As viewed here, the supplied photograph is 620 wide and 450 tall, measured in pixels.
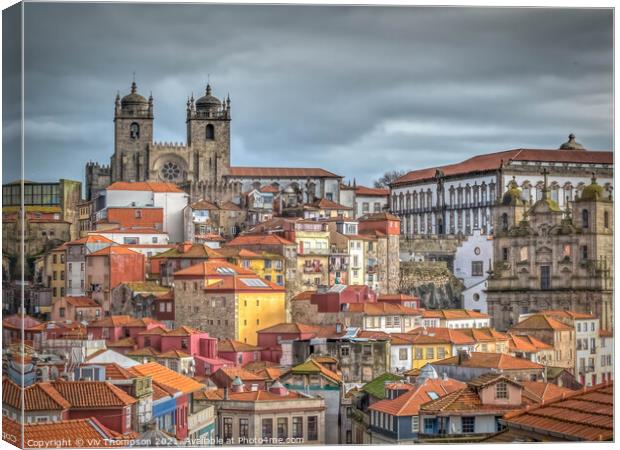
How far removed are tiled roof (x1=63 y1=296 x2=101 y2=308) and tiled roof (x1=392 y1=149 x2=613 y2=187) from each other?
49.3 ft

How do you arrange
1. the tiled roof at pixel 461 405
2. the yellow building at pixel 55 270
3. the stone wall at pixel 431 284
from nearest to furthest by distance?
the tiled roof at pixel 461 405 < the yellow building at pixel 55 270 < the stone wall at pixel 431 284

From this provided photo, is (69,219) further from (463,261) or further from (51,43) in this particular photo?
(51,43)

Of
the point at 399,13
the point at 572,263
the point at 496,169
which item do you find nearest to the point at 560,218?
the point at 572,263

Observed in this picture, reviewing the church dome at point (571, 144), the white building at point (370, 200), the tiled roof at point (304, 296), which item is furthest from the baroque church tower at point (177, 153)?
the church dome at point (571, 144)

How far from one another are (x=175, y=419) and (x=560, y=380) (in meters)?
12.7

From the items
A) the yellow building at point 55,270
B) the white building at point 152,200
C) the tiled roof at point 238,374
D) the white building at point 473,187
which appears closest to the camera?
the tiled roof at point 238,374

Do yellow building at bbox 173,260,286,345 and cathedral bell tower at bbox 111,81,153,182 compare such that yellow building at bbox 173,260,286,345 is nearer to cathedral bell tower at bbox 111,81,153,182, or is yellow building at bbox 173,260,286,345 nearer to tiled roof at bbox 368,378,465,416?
tiled roof at bbox 368,378,465,416

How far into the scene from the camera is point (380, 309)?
139 feet

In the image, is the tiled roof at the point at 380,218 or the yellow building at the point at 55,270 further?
the tiled roof at the point at 380,218

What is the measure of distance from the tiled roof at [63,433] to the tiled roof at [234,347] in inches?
590

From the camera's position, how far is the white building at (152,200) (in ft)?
178

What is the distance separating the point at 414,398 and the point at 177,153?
1562 inches

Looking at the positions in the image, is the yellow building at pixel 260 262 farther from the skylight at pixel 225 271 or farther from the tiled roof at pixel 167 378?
the tiled roof at pixel 167 378

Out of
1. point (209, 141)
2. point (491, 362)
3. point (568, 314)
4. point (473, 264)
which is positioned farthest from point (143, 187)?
point (491, 362)
